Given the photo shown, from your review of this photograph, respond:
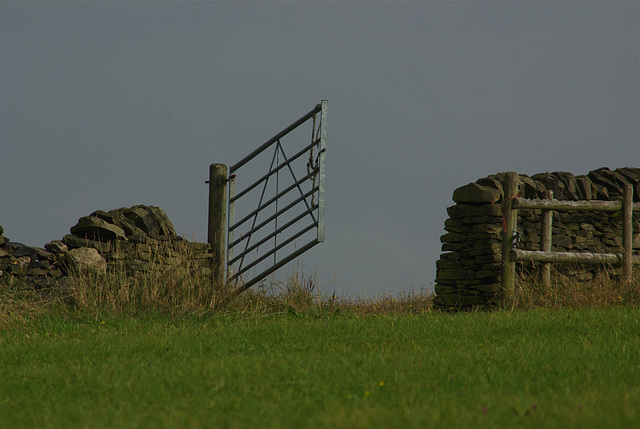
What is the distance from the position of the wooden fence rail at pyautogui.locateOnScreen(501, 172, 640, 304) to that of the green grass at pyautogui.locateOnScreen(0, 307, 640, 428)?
5.50ft

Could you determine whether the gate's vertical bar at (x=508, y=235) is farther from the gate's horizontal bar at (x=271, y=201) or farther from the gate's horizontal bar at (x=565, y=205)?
the gate's horizontal bar at (x=271, y=201)

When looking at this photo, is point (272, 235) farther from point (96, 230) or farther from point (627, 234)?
point (627, 234)

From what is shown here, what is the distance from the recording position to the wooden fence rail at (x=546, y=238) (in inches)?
421

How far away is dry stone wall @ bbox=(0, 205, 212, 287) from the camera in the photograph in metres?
10.1

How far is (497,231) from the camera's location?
11250mm

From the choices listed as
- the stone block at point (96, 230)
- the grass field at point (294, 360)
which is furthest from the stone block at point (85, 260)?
the stone block at point (96, 230)

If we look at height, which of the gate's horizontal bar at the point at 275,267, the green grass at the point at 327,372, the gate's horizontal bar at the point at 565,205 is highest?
the gate's horizontal bar at the point at 565,205

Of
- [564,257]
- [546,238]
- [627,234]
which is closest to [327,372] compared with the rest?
[564,257]

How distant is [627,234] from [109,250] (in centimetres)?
903

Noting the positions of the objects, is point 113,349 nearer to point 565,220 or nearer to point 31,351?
point 31,351

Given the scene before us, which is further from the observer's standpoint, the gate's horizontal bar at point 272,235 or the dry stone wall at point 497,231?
the dry stone wall at point 497,231

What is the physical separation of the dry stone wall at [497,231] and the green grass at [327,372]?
2203 mm

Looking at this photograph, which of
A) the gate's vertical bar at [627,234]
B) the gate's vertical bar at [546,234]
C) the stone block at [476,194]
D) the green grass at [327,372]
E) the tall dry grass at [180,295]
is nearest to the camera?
the green grass at [327,372]

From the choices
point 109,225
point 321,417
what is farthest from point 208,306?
point 321,417
